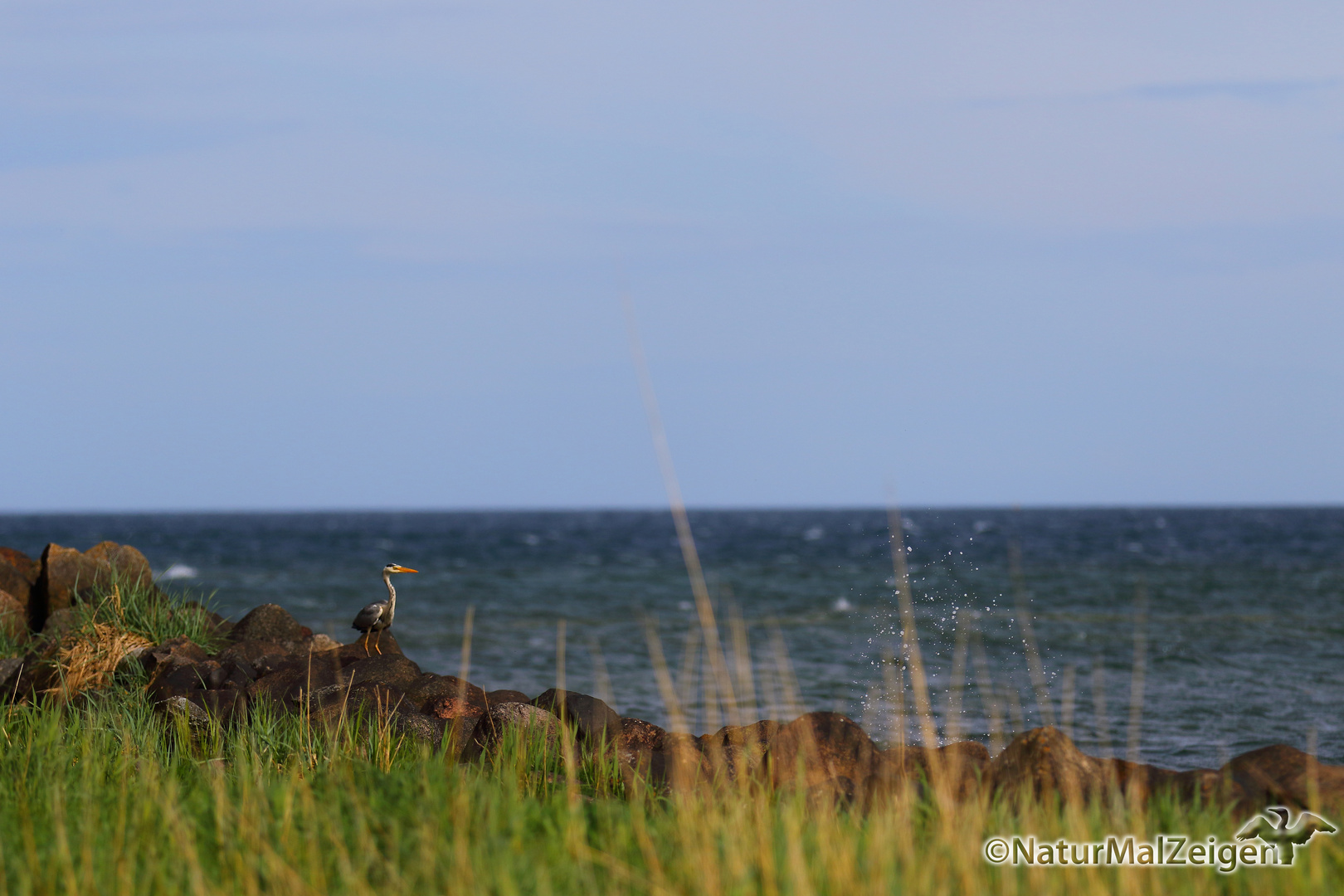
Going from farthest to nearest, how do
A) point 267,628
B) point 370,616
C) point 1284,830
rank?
point 370,616
point 267,628
point 1284,830

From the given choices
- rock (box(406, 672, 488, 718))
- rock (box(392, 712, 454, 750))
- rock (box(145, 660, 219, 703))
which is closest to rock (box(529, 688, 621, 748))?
rock (box(406, 672, 488, 718))

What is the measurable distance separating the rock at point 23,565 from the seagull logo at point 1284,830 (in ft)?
31.3

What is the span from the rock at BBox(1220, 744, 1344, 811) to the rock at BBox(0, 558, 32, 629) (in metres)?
9.11

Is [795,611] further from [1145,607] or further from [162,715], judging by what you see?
[162,715]

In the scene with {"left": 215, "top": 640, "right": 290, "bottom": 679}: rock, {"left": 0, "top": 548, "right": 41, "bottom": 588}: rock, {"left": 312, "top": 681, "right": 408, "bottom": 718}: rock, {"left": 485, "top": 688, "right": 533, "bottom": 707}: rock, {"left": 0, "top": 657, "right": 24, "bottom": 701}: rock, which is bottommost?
{"left": 0, "top": 657, "right": 24, "bottom": 701}: rock

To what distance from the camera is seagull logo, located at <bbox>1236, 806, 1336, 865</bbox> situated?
408 centimetres

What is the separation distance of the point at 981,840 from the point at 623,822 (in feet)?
3.96

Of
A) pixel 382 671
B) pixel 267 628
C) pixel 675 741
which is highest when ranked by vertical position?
pixel 267 628

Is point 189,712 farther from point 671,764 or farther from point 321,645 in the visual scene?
point 671,764

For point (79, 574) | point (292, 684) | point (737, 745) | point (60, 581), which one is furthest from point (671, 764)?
point (60, 581)

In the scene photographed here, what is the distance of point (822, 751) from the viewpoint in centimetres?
621

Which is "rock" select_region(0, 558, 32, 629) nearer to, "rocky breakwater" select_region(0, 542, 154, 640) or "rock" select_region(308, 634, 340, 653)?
"rocky breakwater" select_region(0, 542, 154, 640)

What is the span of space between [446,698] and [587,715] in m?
0.98

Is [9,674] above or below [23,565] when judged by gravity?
below
